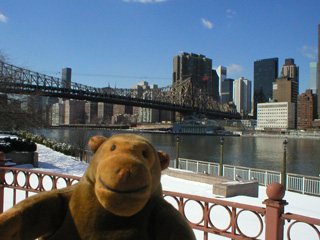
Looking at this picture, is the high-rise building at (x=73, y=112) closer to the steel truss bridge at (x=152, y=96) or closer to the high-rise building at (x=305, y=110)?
the steel truss bridge at (x=152, y=96)

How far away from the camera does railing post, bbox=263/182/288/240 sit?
2.68 m

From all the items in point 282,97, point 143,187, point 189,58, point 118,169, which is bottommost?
point 143,187

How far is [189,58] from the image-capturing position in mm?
146875

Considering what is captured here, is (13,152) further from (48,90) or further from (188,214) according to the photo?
(48,90)

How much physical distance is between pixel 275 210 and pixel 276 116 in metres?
139

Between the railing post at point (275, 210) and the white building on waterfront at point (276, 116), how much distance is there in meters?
131

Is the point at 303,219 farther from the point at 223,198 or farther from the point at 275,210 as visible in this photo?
the point at 223,198

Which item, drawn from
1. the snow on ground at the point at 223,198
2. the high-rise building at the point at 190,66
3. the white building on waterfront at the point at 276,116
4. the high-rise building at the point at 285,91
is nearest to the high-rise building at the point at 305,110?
the high-rise building at the point at 285,91

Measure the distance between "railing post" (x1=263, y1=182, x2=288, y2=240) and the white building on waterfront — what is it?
131 meters

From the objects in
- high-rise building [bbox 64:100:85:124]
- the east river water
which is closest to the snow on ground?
the east river water

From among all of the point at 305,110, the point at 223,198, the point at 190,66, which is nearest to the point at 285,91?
the point at 305,110

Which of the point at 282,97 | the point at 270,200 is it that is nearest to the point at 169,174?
the point at 270,200

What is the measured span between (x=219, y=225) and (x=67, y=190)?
4062 millimetres

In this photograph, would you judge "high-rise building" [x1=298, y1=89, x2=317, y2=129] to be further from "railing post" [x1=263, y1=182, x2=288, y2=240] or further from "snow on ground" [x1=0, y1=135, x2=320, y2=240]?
"railing post" [x1=263, y1=182, x2=288, y2=240]
